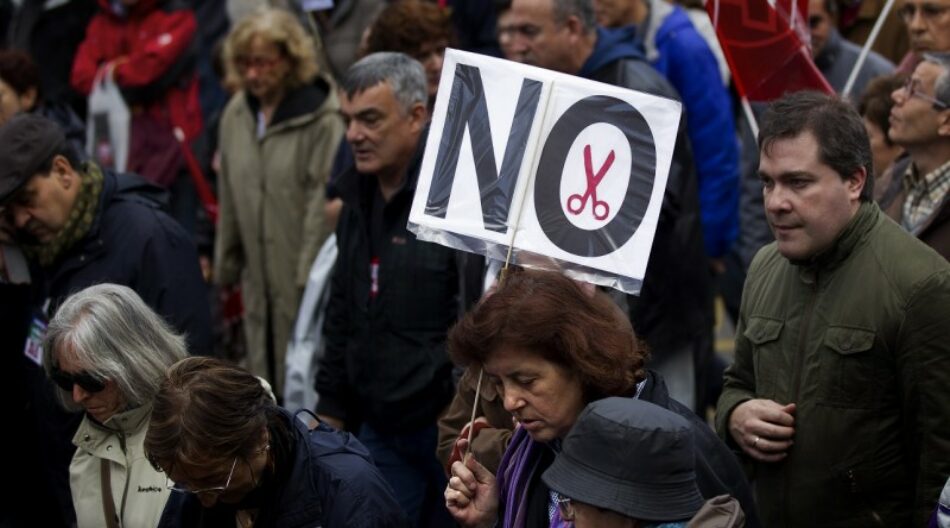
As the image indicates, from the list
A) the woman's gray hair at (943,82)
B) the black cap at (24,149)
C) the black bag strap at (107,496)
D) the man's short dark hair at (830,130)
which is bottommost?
the black bag strap at (107,496)

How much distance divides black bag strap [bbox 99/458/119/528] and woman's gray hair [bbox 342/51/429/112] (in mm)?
1984

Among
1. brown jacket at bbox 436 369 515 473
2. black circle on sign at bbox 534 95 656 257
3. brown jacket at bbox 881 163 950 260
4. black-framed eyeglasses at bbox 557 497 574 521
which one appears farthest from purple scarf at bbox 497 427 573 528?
brown jacket at bbox 881 163 950 260

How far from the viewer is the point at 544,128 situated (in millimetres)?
4684

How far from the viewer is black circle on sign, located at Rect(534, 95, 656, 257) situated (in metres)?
4.62

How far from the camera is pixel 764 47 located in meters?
5.83

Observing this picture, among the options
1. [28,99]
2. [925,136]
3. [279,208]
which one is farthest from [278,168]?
[925,136]

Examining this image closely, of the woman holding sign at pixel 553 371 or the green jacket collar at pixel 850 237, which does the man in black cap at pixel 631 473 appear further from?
the green jacket collar at pixel 850 237

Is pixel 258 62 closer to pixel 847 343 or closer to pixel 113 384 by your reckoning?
pixel 113 384

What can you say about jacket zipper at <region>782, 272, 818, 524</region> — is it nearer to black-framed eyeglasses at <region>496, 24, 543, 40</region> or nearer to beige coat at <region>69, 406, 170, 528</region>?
beige coat at <region>69, 406, 170, 528</region>

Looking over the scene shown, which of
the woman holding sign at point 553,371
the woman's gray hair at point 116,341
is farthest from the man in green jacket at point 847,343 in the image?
the woman's gray hair at point 116,341

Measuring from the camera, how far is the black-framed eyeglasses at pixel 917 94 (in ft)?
17.4

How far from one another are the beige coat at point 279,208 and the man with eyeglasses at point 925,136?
3.44 m

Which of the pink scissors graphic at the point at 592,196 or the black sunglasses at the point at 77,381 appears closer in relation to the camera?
the pink scissors graphic at the point at 592,196

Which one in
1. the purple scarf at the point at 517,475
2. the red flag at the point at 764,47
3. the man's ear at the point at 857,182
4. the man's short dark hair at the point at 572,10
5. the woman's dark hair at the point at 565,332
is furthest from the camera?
the man's short dark hair at the point at 572,10
